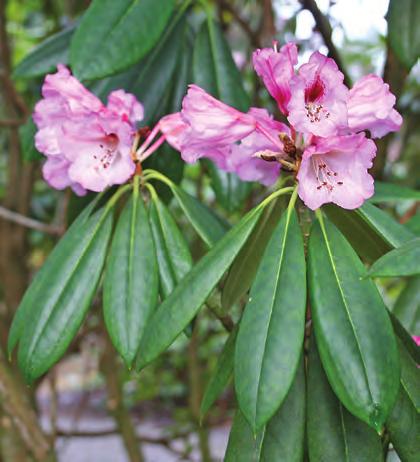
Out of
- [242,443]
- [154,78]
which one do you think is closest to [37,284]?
[242,443]

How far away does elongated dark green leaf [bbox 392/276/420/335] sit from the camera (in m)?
0.98

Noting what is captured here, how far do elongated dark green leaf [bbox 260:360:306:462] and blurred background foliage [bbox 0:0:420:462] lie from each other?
0.15 m

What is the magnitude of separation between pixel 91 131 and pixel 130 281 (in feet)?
0.61

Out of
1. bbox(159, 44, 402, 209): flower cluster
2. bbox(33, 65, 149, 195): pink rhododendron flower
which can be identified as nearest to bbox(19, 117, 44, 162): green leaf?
bbox(33, 65, 149, 195): pink rhododendron flower

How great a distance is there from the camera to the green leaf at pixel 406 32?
3.29 ft

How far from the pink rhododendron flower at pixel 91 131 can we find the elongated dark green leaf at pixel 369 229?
25cm

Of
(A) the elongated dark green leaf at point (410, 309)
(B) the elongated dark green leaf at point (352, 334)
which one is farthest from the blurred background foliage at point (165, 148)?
(B) the elongated dark green leaf at point (352, 334)

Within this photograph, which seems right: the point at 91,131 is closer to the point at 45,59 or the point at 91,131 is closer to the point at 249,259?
the point at 249,259

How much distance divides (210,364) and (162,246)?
9.26 ft

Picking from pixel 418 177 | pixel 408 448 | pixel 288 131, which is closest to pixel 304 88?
pixel 288 131

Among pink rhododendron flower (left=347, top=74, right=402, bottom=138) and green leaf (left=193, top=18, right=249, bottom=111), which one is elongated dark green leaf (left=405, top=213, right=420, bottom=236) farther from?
green leaf (left=193, top=18, right=249, bottom=111)

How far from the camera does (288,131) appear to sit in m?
0.78

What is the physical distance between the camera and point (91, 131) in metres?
0.84

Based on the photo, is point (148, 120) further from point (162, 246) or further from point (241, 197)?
point (162, 246)
